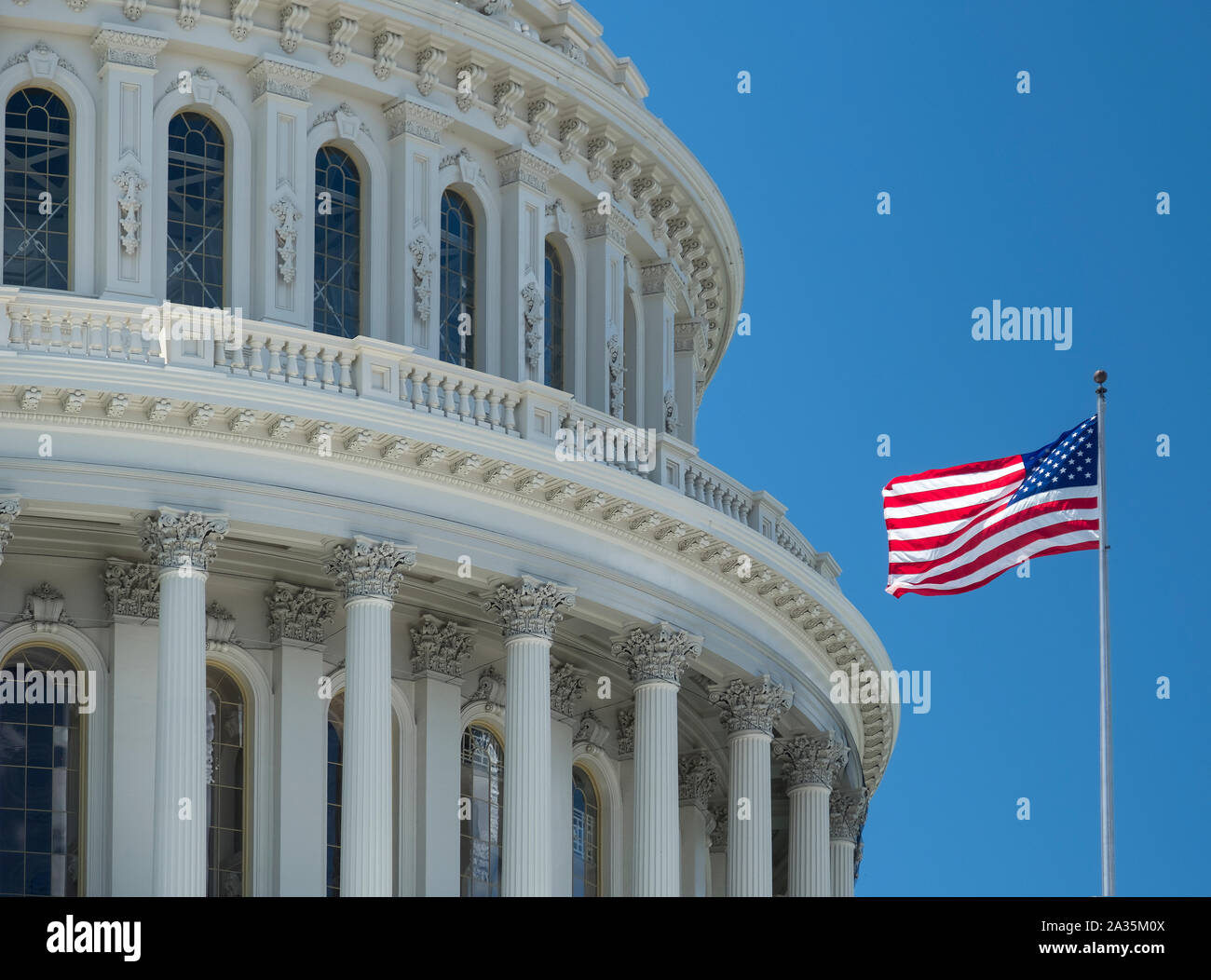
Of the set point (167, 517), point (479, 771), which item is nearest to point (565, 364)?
point (479, 771)

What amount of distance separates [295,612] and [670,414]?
12.2m

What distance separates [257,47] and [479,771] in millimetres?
12993

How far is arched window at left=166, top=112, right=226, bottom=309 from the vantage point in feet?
172

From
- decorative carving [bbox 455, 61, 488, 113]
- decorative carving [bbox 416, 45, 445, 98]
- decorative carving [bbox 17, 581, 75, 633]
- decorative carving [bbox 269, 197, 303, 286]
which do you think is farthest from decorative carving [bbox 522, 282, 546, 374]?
decorative carving [bbox 17, 581, 75, 633]

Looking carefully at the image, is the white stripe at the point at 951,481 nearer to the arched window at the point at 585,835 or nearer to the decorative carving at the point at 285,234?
the decorative carving at the point at 285,234

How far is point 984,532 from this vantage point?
45.5m

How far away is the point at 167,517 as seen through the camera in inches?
1850

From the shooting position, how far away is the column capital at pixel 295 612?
5175cm

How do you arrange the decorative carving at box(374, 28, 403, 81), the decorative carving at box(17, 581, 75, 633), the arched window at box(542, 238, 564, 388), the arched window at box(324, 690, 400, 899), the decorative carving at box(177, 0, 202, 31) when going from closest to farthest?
the decorative carving at box(17, 581, 75, 633)
the arched window at box(324, 690, 400, 899)
the decorative carving at box(177, 0, 202, 31)
the decorative carving at box(374, 28, 403, 81)
the arched window at box(542, 238, 564, 388)

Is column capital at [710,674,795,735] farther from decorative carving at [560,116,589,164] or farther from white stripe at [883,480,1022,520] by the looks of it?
decorative carving at [560,116,589,164]

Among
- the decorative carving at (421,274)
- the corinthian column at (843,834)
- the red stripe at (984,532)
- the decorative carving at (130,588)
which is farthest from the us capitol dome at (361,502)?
the red stripe at (984,532)

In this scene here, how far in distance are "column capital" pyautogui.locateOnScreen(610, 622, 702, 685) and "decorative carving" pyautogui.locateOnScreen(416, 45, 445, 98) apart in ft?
34.2

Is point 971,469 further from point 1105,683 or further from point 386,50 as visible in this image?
point 386,50

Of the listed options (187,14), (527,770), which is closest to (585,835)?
(527,770)
